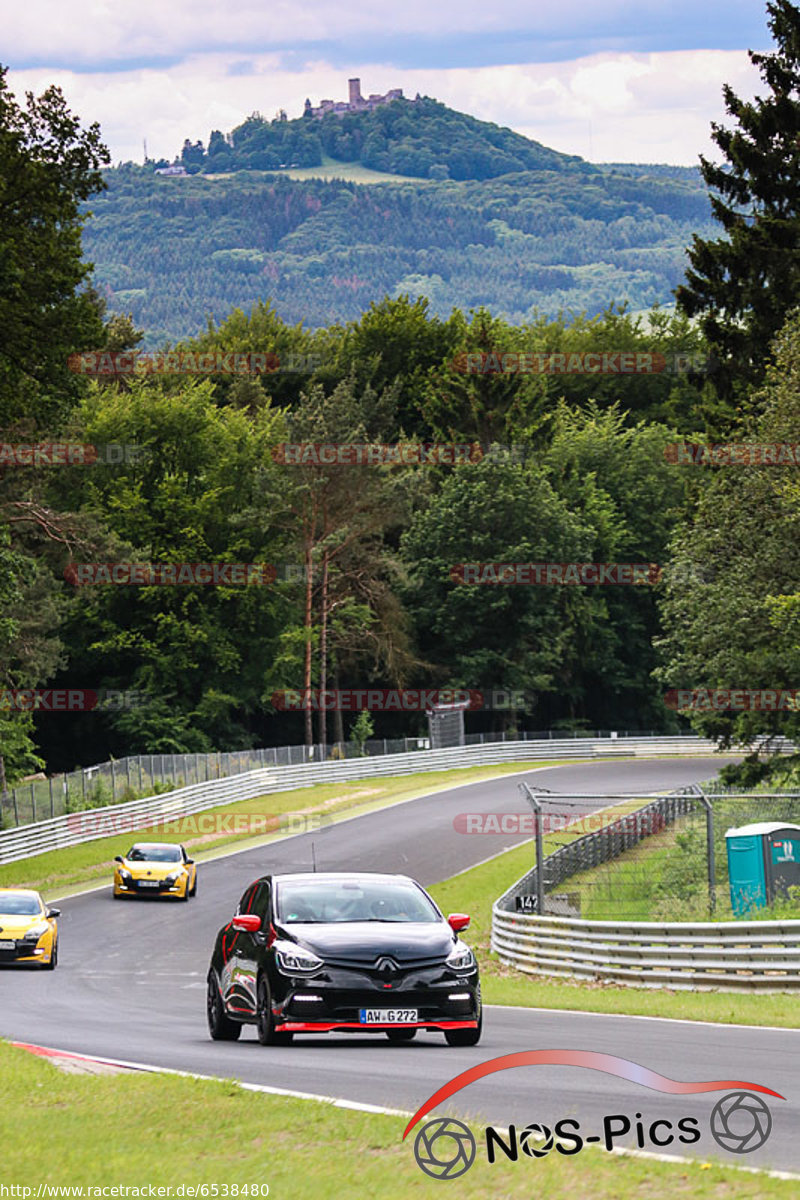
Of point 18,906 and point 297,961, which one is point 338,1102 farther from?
point 18,906

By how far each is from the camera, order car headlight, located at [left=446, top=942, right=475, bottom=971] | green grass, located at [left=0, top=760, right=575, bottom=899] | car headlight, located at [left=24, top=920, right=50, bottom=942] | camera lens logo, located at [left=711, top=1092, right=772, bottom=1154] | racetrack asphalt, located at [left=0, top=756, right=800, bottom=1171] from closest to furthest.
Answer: camera lens logo, located at [left=711, top=1092, right=772, bottom=1154] → racetrack asphalt, located at [left=0, top=756, right=800, bottom=1171] → car headlight, located at [left=446, top=942, right=475, bottom=971] → car headlight, located at [left=24, top=920, right=50, bottom=942] → green grass, located at [left=0, top=760, right=575, bottom=899]

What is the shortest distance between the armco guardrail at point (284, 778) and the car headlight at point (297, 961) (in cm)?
3479

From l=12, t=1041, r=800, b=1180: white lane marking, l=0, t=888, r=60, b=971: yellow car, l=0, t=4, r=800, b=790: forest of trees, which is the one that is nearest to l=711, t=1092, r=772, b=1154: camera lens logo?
l=12, t=1041, r=800, b=1180: white lane marking

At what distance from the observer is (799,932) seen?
19.9 metres

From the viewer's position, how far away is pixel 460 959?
13508 mm

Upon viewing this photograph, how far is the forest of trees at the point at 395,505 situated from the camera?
37.8 meters

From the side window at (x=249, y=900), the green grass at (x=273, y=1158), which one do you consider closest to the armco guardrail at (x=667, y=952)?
the side window at (x=249, y=900)

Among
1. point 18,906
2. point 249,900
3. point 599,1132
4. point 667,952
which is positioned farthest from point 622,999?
point 599,1132

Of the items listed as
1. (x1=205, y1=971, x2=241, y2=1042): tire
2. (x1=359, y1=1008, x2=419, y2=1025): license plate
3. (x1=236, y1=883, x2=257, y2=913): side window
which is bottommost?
(x1=205, y1=971, x2=241, y2=1042): tire

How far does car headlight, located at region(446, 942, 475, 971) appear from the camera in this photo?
1342 cm

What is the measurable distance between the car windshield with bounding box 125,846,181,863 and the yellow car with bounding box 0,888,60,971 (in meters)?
13.0

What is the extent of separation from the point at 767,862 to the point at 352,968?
12.7 meters

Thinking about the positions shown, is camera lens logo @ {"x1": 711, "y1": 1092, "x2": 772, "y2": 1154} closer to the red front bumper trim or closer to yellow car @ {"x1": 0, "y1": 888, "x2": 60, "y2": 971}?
the red front bumper trim

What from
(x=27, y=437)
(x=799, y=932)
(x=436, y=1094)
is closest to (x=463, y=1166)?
(x=436, y=1094)
